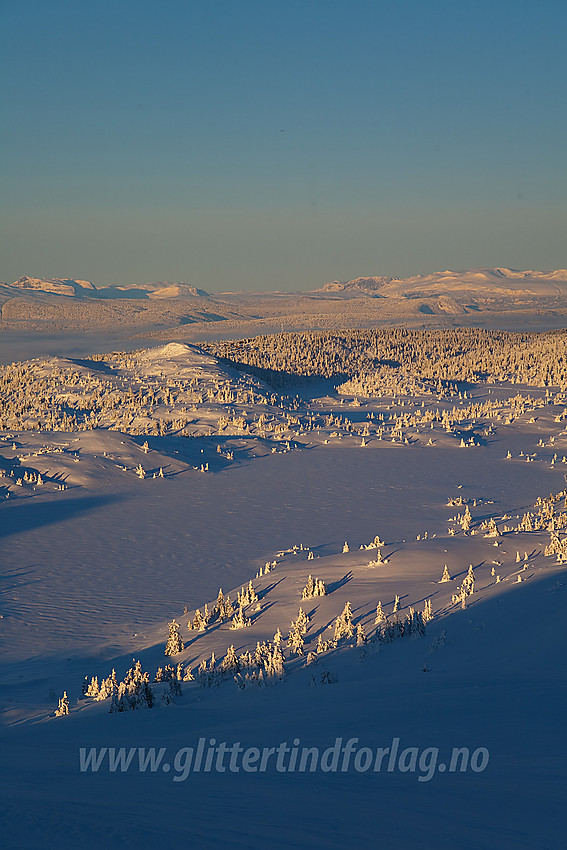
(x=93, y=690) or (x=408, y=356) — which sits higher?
(x=408, y=356)

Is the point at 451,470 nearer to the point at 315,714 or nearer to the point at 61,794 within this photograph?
the point at 315,714

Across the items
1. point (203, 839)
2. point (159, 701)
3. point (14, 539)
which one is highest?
point (203, 839)

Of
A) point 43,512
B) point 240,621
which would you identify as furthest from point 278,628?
point 43,512

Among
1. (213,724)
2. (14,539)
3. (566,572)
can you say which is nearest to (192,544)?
(14,539)

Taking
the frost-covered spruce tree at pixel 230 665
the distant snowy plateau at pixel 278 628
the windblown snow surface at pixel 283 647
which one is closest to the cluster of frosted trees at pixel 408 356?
the distant snowy plateau at pixel 278 628

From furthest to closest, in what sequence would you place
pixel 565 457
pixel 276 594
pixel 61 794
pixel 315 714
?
pixel 565 457, pixel 276 594, pixel 315 714, pixel 61 794

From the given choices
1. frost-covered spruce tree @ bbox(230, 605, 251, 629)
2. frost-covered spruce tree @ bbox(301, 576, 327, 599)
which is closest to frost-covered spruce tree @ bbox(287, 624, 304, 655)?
frost-covered spruce tree @ bbox(230, 605, 251, 629)

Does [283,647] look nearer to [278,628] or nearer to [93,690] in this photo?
[278,628]

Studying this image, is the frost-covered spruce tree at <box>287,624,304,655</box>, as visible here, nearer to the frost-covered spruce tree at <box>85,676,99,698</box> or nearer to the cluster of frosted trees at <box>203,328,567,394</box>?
the frost-covered spruce tree at <box>85,676,99,698</box>
